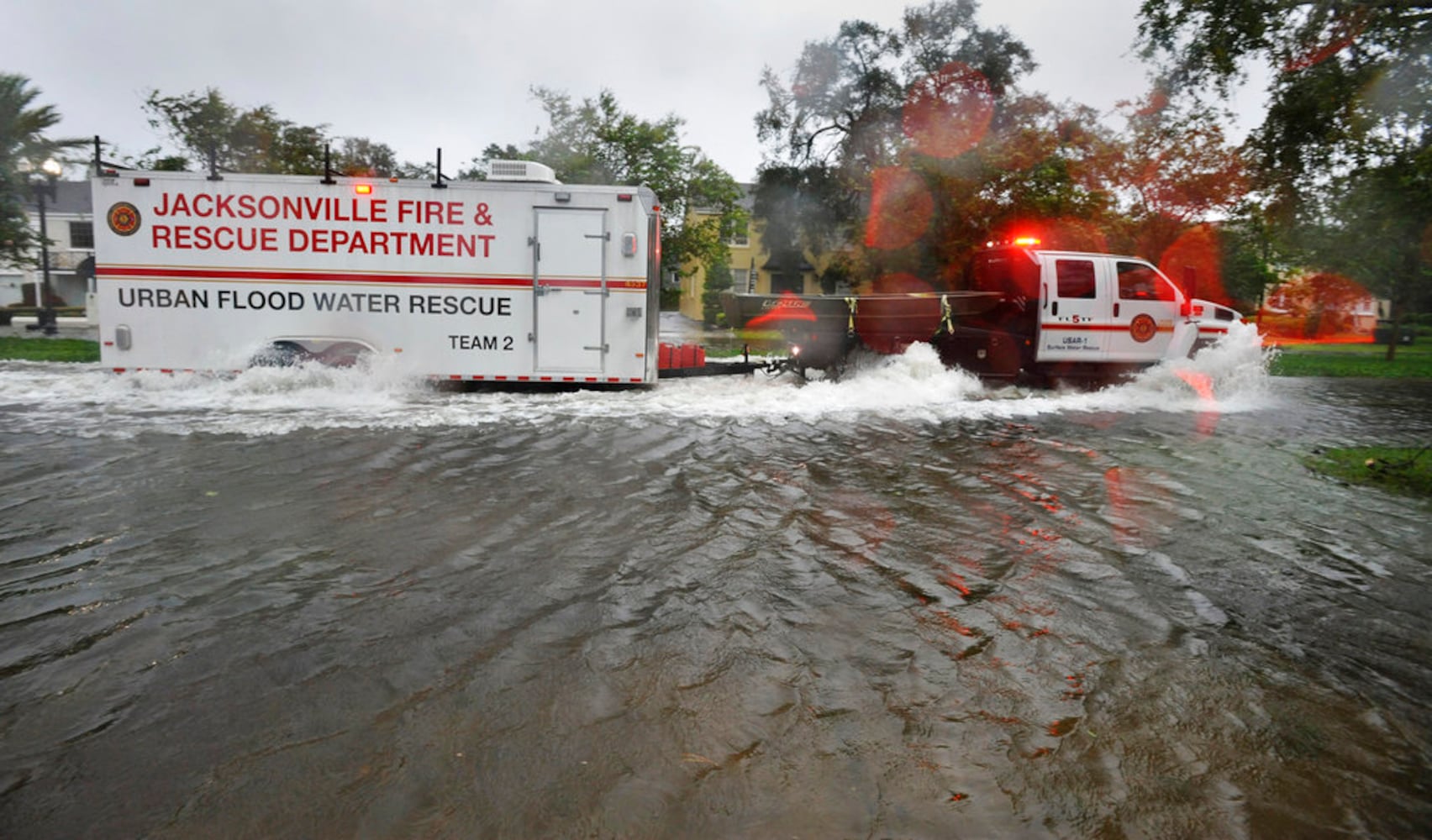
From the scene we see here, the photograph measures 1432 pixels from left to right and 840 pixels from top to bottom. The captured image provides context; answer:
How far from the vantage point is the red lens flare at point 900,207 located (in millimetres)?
22859

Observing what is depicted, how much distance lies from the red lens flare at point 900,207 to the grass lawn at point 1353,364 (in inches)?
357

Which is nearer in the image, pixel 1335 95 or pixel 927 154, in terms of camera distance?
pixel 1335 95

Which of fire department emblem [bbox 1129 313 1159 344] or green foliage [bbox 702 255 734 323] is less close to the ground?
green foliage [bbox 702 255 734 323]

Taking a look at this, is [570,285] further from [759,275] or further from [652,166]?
[759,275]

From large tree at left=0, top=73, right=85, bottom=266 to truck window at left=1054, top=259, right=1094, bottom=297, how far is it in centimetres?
2187

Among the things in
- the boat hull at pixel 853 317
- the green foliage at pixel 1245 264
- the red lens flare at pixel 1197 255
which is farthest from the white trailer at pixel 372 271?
the green foliage at pixel 1245 264

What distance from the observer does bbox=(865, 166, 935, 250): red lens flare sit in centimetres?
2286

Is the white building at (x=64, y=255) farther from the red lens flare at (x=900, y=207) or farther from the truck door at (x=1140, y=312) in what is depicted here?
the truck door at (x=1140, y=312)

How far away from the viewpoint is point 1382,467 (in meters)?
8.25

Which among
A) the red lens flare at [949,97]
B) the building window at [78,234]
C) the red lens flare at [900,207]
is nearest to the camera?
the red lens flare at [900,207]

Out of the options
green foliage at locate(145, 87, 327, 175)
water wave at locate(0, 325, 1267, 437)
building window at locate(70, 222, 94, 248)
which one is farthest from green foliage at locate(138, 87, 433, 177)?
building window at locate(70, 222, 94, 248)

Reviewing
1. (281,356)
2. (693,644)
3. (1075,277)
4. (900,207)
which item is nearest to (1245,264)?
(900,207)

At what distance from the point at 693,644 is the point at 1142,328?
11872 millimetres

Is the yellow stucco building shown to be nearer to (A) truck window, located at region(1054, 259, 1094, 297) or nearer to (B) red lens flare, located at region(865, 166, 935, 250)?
(B) red lens flare, located at region(865, 166, 935, 250)
